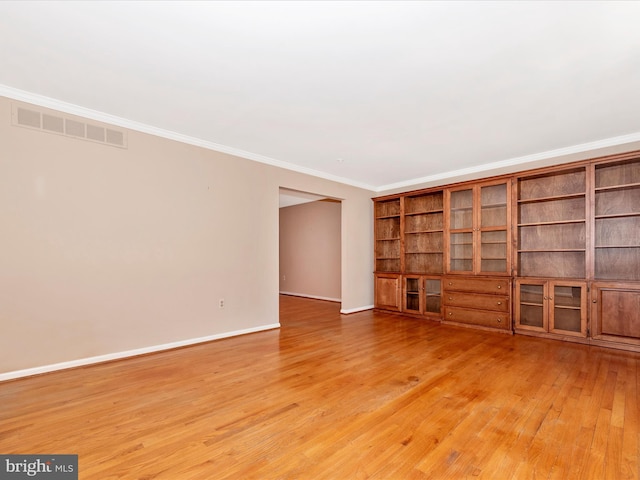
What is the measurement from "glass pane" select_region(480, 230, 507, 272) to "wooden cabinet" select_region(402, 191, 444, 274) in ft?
2.53

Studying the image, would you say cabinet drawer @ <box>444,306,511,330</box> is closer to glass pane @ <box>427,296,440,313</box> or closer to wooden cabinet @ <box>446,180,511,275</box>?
glass pane @ <box>427,296,440,313</box>

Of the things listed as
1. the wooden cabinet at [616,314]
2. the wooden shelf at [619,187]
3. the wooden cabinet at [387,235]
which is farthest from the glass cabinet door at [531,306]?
the wooden cabinet at [387,235]

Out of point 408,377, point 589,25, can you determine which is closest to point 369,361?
point 408,377

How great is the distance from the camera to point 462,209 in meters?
5.23

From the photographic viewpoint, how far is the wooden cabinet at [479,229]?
478 cm

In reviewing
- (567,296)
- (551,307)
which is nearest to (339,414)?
(551,307)

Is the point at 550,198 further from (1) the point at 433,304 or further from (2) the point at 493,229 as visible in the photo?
(1) the point at 433,304

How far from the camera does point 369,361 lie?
3.30 metres

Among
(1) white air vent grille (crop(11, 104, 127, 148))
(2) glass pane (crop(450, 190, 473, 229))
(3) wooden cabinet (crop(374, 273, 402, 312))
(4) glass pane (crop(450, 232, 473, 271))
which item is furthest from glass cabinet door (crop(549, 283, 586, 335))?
(1) white air vent grille (crop(11, 104, 127, 148))

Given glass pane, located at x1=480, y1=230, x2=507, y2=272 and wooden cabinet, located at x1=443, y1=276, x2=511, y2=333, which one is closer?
wooden cabinet, located at x1=443, y1=276, x2=511, y2=333

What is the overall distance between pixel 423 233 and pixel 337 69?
4.11 metres

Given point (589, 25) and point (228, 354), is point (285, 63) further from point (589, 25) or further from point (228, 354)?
point (228, 354)

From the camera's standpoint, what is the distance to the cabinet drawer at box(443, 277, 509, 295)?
181 inches

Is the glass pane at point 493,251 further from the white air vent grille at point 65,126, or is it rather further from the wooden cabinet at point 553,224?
the white air vent grille at point 65,126
